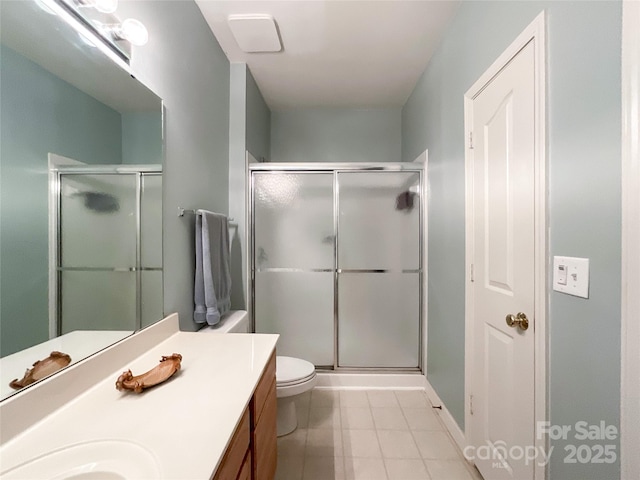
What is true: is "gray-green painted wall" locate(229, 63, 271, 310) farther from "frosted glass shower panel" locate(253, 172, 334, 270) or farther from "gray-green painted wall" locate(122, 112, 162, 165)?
"gray-green painted wall" locate(122, 112, 162, 165)

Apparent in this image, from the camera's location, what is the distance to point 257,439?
0.94m

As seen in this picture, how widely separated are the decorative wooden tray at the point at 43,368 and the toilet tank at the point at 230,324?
803 mm

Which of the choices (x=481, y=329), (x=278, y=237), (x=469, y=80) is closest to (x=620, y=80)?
(x=469, y=80)

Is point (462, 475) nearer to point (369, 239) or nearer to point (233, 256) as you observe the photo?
point (369, 239)

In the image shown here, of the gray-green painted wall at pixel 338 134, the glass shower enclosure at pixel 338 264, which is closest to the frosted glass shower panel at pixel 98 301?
the glass shower enclosure at pixel 338 264

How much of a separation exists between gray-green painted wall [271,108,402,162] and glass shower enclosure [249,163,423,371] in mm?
845

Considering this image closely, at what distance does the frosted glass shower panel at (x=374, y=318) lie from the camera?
90.2 inches

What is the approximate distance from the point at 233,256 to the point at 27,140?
1.57 m

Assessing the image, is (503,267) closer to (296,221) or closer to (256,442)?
(256,442)

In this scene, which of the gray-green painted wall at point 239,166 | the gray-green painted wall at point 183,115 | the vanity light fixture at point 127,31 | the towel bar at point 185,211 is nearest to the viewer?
the vanity light fixture at point 127,31

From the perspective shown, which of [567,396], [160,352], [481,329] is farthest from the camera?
[481,329]

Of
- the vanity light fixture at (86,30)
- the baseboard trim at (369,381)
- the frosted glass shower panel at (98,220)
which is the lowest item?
the baseboard trim at (369,381)

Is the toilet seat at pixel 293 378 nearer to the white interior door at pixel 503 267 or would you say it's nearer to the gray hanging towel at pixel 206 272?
the gray hanging towel at pixel 206 272

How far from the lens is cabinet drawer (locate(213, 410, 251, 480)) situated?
24.9 inches
